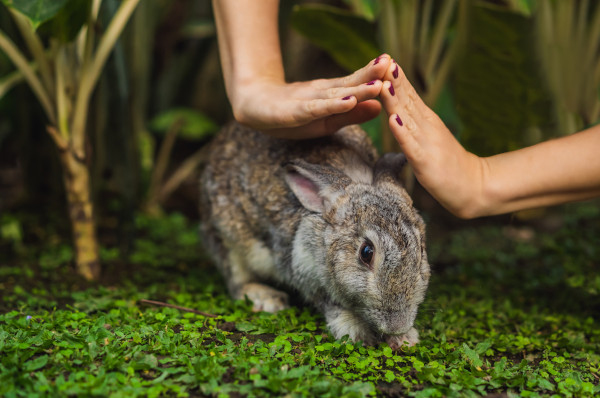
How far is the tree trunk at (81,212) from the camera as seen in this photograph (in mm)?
3676

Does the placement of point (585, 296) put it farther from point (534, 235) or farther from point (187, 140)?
point (187, 140)

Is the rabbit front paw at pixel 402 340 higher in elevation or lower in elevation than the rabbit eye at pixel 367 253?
lower

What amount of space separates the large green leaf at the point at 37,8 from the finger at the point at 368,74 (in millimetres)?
1451

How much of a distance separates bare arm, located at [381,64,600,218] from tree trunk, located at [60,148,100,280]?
2.05 metres

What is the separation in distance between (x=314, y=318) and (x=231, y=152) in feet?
4.20

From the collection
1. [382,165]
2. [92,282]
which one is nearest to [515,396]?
[382,165]

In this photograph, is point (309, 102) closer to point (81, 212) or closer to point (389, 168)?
point (389, 168)

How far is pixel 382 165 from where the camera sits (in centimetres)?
320

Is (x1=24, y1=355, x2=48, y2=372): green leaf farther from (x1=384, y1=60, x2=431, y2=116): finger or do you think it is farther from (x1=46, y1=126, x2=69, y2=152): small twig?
(x1=384, y1=60, x2=431, y2=116): finger

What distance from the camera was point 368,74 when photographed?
103 inches

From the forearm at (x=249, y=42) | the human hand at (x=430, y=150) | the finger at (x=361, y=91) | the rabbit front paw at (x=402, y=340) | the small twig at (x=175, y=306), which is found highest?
the forearm at (x=249, y=42)

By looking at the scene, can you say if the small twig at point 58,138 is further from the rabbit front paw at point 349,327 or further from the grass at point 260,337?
the rabbit front paw at point 349,327

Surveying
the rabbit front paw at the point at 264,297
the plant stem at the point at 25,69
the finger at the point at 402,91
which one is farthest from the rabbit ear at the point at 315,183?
the plant stem at the point at 25,69

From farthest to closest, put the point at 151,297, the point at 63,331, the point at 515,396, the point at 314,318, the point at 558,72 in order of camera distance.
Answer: the point at 558,72, the point at 151,297, the point at 314,318, the point at 63,331, the point at 515,396
